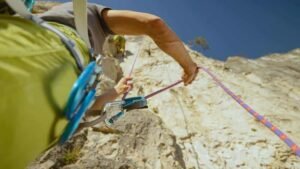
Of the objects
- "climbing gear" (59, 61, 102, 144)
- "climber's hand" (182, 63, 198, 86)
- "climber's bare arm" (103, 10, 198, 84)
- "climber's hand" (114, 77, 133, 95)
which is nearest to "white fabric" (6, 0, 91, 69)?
"climbing gear" (59, 61, 102, 144)

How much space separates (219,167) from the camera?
5789 mm

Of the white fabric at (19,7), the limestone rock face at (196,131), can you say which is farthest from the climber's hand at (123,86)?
the limestone rock face at (196,131)

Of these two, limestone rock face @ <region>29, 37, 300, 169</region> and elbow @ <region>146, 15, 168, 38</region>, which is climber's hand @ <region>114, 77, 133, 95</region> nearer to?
elbow @ <region>146, 15, 168, 38</region>

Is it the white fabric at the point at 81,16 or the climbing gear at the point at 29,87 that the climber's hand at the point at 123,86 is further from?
the climbing gear at the point at 29,87

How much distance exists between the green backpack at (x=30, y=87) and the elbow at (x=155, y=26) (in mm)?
853

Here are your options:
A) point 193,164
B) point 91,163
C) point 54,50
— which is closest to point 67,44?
point 54,50

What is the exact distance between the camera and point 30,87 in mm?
1123

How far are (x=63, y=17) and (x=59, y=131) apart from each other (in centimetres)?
82

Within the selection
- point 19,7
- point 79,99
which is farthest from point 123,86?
point 19,7

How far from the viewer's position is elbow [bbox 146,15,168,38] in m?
2.19

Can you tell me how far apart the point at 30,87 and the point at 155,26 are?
130cm

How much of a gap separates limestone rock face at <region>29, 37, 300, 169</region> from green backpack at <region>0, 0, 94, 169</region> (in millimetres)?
3019

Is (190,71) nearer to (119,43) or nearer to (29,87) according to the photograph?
(29,87)

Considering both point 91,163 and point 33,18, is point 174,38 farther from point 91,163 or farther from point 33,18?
point 91,163
